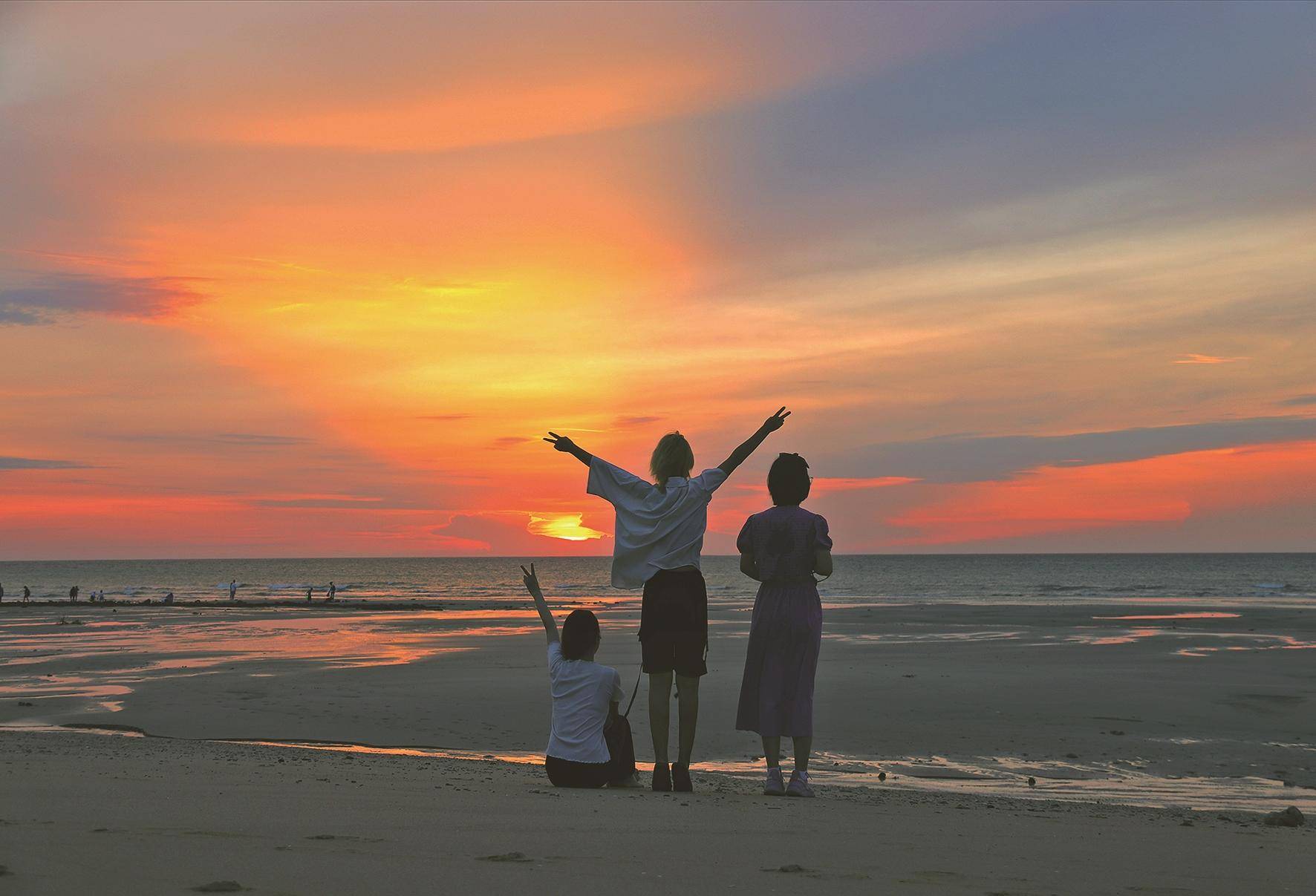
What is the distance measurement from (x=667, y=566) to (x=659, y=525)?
27cm

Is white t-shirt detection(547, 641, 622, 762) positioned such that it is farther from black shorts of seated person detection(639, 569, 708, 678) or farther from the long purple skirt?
the long purple skirt

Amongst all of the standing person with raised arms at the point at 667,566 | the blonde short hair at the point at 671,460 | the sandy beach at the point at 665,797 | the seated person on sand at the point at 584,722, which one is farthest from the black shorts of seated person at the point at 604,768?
the blonde short hair at the point at 671,460

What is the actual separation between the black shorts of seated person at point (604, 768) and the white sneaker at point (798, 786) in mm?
1002

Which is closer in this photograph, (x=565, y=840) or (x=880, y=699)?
(x=565, y=840)

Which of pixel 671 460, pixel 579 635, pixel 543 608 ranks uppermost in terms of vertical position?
pixel 671 460

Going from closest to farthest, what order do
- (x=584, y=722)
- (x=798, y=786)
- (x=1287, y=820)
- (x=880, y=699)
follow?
(x=1287, y=820)
(x=798, y=786)
(x=584, y=722)
(x=880, y=699)

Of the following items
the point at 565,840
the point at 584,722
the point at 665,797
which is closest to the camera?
the point at 565,840

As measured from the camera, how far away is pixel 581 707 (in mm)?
6453

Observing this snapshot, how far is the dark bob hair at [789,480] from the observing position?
6812 millimetres

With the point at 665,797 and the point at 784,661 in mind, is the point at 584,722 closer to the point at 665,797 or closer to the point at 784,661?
the point at 665,797

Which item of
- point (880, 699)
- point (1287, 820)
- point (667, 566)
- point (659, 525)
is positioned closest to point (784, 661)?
point (667, 566)

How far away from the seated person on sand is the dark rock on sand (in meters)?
3.87

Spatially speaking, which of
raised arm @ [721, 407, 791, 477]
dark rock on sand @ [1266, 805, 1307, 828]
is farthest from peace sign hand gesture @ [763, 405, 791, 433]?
dark rock on sand @ [1266, 805, 1307, 828]

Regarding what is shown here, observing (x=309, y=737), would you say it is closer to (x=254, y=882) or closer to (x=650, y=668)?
(x=650, y=668)
